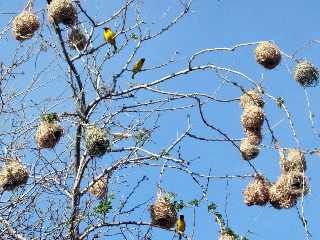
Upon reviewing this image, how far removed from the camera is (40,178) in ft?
19.8

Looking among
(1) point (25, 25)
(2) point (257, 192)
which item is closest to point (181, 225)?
(2) point (257, 192)

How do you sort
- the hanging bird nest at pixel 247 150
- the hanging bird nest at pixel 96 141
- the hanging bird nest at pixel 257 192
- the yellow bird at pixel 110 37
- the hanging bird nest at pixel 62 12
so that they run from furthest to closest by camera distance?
the yellow bird at pixel 110 37
the hanging bird nest at pixel 62 12
the hanging bird nest at pixel 247 150
the hanging bird nest at pixel 257 192
the hanging bird nest at pixel 96 141

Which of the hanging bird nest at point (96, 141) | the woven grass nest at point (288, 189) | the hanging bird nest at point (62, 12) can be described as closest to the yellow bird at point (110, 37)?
the hanging bird nest at point (62, 12)

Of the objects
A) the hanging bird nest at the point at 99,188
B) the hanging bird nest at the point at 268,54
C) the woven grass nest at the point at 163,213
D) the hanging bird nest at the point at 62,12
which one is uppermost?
the hanging bird nest at the point at 62,12

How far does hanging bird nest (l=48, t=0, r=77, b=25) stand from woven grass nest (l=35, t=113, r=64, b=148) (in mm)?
739

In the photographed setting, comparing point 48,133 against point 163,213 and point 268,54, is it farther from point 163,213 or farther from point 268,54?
point 268,54

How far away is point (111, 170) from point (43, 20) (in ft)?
4.59

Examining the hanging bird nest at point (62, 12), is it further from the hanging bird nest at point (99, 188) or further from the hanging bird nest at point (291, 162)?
the hanging bird nest at point (291, 162)

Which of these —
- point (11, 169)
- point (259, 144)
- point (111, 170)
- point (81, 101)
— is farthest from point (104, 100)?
point (259, 144)

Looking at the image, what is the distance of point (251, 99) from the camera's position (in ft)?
17.5

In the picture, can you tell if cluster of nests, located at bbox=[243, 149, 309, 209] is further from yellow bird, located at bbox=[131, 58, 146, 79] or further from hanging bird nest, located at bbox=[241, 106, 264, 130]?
yellow bird, located at bbox=[131, 58, 146, 79]

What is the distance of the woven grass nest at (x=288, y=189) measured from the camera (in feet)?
15.2

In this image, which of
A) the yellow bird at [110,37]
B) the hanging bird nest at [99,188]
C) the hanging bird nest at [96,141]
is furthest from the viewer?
the hanging bird nest at [99,188]

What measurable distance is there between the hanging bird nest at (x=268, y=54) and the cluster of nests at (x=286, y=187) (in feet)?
2.52
